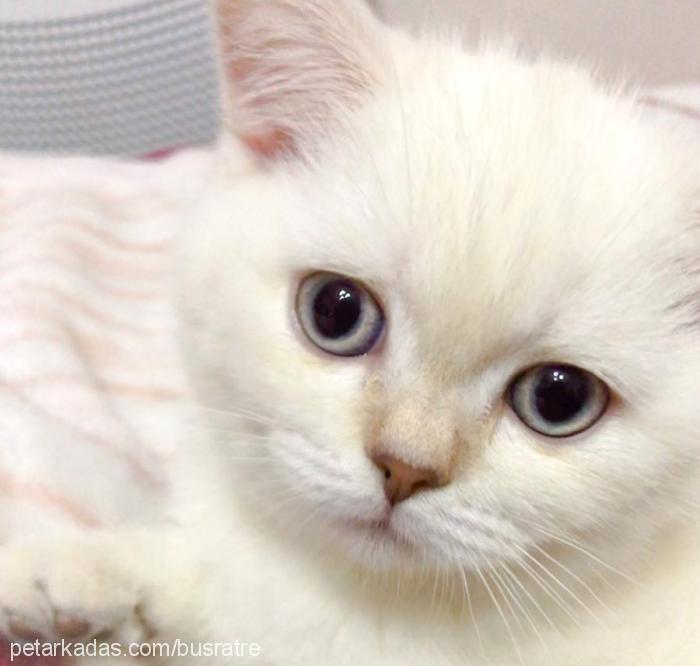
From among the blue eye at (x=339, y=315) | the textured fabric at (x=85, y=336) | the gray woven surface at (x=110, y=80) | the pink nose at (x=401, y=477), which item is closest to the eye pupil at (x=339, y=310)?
the blue eye at (x=339, y=315)

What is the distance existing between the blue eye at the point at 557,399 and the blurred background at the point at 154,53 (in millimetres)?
985

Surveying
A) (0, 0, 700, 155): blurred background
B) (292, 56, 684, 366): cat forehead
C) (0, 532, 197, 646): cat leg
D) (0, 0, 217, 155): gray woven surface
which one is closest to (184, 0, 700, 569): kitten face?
(292, 56, 684, 366): cat forehead

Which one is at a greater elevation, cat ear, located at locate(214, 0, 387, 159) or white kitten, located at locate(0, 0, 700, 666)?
cat ear, located at locate(214, 0, 387, 159)

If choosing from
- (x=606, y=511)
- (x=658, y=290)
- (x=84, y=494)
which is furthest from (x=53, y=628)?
(x=658, y=290)

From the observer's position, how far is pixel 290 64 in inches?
36.8

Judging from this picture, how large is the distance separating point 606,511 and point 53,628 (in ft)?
1.87

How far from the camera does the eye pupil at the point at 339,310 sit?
836 millimetres

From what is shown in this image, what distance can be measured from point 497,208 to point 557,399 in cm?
18

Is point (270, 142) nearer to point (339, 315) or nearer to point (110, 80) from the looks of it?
point (339, 315)

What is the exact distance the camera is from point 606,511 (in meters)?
0.81

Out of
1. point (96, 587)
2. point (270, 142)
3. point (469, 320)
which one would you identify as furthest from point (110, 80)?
point (469, 320)

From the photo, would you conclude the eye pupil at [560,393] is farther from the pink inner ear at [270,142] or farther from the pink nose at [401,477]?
the pink inner ear at [270,142]

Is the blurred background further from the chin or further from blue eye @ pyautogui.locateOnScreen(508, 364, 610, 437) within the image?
the chin

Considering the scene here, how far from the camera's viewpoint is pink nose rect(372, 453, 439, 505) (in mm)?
755
